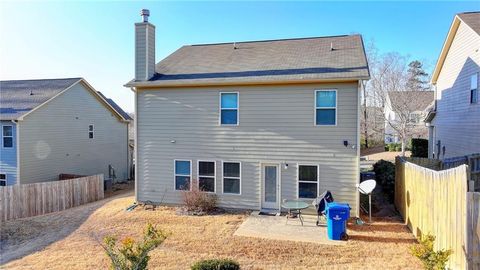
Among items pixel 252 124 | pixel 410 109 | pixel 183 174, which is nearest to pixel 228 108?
pixel 252 124

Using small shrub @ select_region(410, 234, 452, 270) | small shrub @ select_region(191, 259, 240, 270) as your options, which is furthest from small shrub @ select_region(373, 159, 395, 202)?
small shrub @ select_region(191, 259, 240, 270)

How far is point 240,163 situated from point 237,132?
1198 mm

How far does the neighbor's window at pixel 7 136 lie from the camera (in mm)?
17438

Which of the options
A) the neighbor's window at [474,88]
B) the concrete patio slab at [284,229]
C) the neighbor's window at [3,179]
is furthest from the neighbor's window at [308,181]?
the neighbor's window at [3,179]

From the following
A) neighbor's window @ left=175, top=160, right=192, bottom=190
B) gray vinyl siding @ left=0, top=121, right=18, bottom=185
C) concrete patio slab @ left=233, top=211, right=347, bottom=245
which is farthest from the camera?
gray vinyl siding @ left=0, top=121, right=18, bottom=185

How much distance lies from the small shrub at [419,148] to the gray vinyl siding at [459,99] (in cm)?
477

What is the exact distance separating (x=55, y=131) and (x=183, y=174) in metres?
11.4

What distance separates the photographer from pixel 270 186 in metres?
11.9

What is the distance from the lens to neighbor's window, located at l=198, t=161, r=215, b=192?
40.7 feet

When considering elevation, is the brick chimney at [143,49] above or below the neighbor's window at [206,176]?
above

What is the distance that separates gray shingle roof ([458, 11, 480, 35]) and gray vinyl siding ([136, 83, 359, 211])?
6.68 metres

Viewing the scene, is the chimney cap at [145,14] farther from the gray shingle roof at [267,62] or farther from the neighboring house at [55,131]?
the neighboring house at [55,131]

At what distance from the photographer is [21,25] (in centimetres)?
1183

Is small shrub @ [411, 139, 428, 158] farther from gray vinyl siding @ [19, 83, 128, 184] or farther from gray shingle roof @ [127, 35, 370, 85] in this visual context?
gray vinyl siding @ [19, 83, 128, 184]
